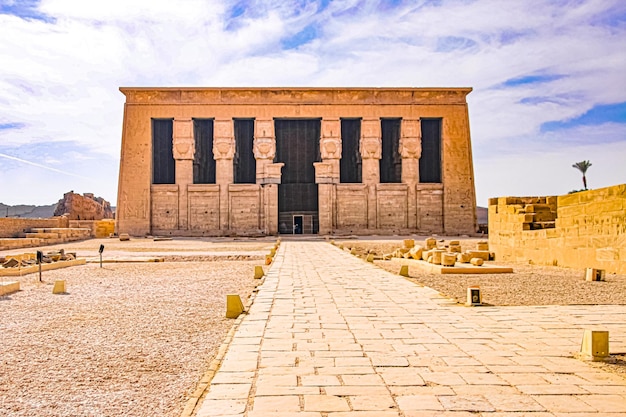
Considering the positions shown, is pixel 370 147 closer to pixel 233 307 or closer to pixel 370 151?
pixel 370 151

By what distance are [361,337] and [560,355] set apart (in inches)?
65.9

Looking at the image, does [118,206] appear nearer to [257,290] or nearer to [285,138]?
[285,138]

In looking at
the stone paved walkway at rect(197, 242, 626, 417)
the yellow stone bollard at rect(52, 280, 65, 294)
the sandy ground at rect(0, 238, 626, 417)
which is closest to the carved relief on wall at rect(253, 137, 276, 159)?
the sandy ground at rect(0, 238, 626, 417)

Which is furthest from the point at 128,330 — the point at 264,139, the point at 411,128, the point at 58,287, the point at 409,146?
the point at 411,128

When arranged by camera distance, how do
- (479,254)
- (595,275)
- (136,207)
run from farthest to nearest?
(136,207) → (479,254) → (595,275)

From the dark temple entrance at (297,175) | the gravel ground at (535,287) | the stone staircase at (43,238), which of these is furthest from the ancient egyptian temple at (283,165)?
the gravel ground at (535,287)

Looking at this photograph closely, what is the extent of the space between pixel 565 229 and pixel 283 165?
84.3ft

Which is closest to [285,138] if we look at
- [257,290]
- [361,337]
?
[257,290]

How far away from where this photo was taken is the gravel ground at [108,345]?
3.58 meters

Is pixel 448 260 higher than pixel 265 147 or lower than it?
lower

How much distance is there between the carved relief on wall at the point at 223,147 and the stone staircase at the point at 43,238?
32.2 ft

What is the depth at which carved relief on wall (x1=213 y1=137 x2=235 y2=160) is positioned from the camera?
118 feet

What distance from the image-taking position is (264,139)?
36.0 meters

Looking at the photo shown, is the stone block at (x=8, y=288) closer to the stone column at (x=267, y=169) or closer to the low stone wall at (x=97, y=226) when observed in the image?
the stone column at (x=267, y=169)
